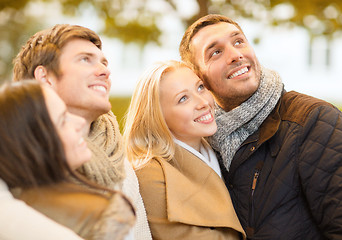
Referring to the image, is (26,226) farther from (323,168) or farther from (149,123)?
(323,168)

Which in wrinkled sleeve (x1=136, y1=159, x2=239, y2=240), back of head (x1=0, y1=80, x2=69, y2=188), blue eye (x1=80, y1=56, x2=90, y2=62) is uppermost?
blue eye (x1=80, y1=56, x2=90, y2=62)

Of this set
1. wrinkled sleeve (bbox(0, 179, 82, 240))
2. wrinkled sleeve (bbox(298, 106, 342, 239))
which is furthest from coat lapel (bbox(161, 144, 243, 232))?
wrinkled sleeve (bbox(0, 179, 82, 240))

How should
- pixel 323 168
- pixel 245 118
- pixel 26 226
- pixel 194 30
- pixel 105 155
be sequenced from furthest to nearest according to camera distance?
1. pixel 194 30
2. pixel 245 118
3. pixel 323 168
4. pixel 105 155
5. pixel 26 226

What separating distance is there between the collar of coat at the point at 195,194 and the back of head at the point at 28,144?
2.50 feet

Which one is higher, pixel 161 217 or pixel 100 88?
pixel 100 88

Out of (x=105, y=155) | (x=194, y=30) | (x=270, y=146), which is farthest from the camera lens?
(x=194, y=30)

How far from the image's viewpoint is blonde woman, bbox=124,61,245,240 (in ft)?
6.19

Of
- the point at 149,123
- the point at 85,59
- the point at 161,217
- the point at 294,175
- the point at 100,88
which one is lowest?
the point at 161,217

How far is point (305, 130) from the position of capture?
6.18 ft

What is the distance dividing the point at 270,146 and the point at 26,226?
4.23ft

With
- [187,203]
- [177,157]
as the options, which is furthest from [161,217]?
[177,157]

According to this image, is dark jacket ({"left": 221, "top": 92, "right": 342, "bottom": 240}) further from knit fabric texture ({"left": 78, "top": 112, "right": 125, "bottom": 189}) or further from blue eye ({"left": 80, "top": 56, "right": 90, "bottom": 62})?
blue eye ({"left": 80, "top": 56, "right": 90, "bottom": 62})

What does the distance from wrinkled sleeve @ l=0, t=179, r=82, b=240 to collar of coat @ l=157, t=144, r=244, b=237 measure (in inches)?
29.2

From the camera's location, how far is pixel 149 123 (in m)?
2.20
